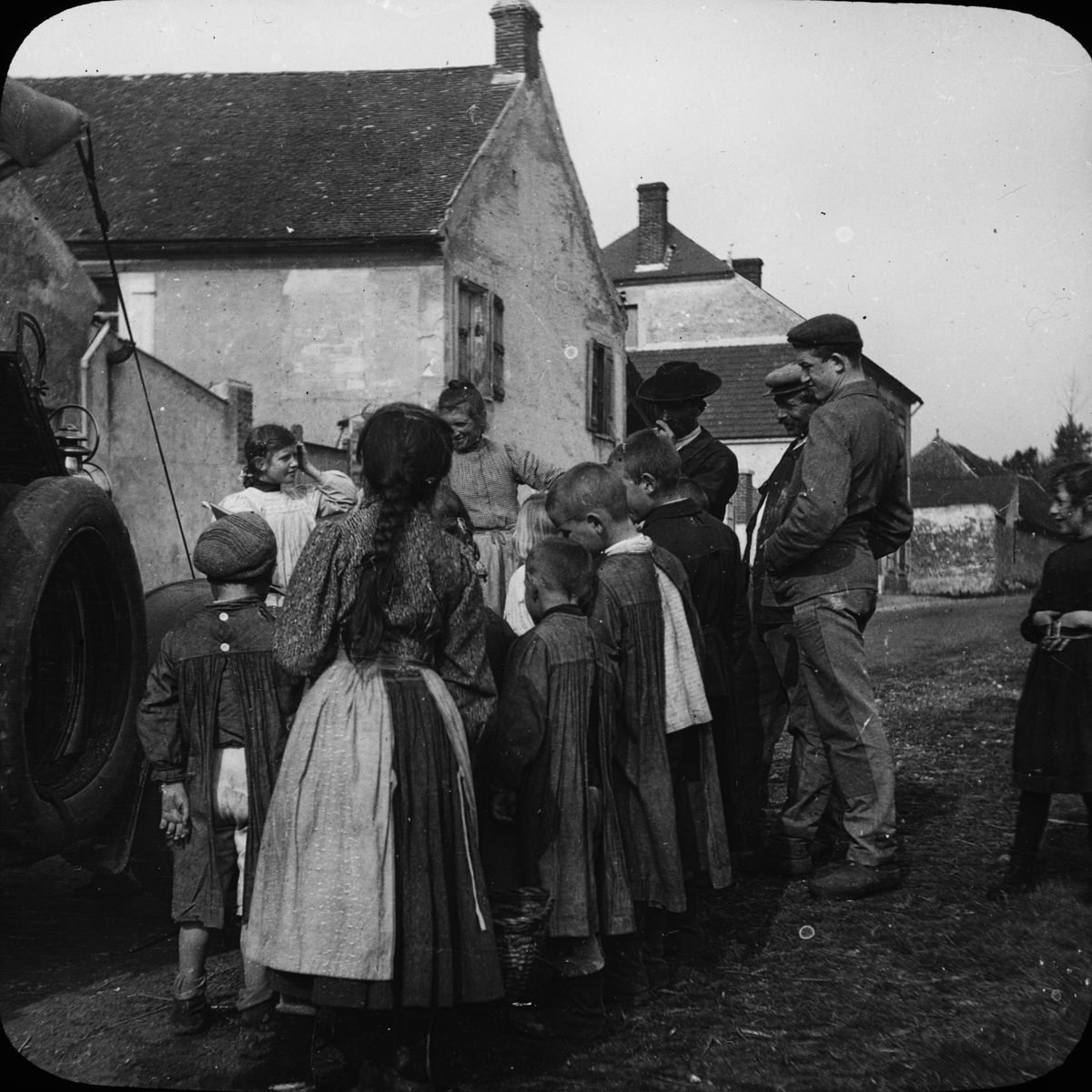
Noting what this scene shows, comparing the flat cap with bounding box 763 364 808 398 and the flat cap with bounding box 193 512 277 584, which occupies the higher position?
the flat cap with bounding box 763 364 808 398

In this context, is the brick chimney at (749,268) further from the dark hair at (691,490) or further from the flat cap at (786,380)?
the dark hair at (691,490)

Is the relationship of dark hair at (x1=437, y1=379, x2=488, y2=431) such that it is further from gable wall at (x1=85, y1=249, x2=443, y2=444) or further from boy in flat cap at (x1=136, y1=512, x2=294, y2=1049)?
gable wall at (x1=85, y1=249, x2=443, y2=444)

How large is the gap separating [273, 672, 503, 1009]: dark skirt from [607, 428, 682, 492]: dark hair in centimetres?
179

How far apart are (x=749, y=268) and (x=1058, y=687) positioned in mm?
31305

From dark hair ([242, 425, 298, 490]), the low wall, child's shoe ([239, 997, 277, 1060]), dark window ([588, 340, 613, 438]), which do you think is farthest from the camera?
the low wall

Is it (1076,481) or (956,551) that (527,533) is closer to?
(1076,481)

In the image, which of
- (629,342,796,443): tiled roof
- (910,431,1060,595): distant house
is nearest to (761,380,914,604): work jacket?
(629,342,796,443): tiled roof

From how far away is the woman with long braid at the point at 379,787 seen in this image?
3.18 metres

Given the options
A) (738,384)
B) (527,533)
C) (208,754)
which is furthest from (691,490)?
(738,384)

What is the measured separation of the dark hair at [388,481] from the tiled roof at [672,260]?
30380 millimetres

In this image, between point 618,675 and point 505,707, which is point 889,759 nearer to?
point 618,675

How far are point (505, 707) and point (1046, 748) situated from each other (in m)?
2.16

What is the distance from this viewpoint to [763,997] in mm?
4070

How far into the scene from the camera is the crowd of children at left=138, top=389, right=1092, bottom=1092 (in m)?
3.24
